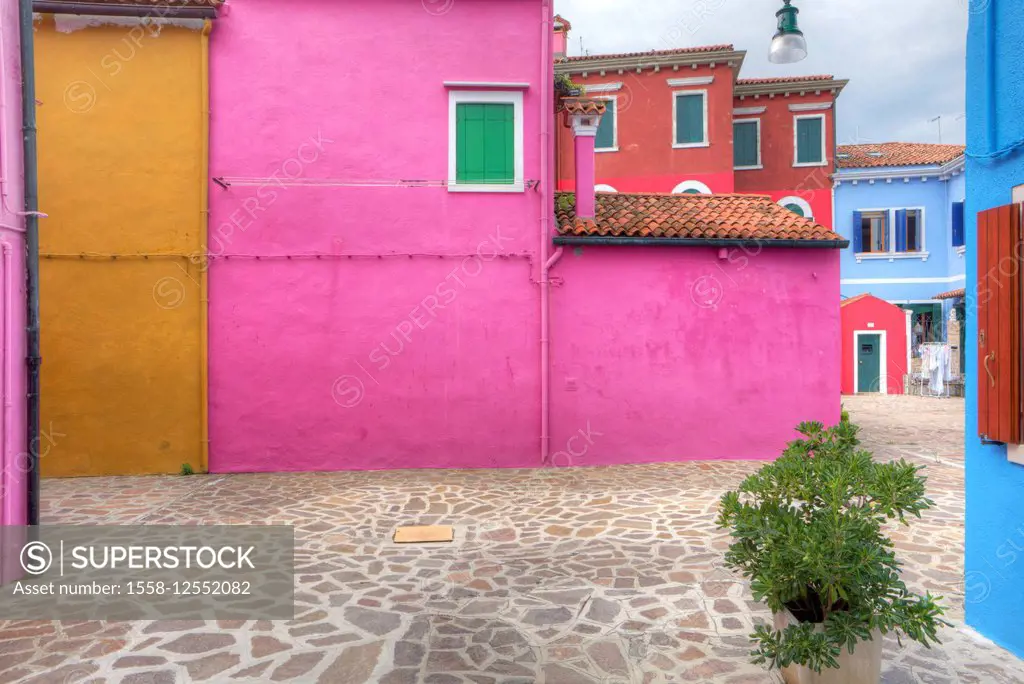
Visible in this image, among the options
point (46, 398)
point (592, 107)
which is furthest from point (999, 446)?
point (46, 398)

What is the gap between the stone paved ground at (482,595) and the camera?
3.96 metres

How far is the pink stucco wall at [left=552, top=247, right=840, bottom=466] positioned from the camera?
1025 centimetres

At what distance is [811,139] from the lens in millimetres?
21297

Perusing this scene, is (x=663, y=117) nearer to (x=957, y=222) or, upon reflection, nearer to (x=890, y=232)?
(x=890, y=232)

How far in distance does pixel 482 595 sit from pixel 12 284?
4844mm

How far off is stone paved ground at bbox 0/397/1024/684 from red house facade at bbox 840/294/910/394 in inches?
616

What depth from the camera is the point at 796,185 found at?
21.8 metres

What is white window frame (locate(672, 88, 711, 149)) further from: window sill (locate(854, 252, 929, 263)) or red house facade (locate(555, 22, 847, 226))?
window sill (locate(854, 252, 929, 263))

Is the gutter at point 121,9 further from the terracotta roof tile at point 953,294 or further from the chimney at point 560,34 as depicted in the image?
the terracotta roof tile at point 953,294

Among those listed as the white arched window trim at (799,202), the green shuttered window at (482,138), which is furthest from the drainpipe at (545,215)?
the white arched window trim at (799,202)

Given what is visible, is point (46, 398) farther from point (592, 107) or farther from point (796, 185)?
point (796, 185)

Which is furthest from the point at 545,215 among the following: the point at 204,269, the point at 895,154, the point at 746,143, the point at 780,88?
the point at 895,154

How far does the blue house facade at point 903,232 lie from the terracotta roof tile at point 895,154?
4cm

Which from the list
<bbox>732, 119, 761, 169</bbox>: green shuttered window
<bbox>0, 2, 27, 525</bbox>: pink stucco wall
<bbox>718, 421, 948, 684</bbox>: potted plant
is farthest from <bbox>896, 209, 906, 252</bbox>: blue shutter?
<bbox>0, 2, 27, 525</bbox>: pink stucco wall
